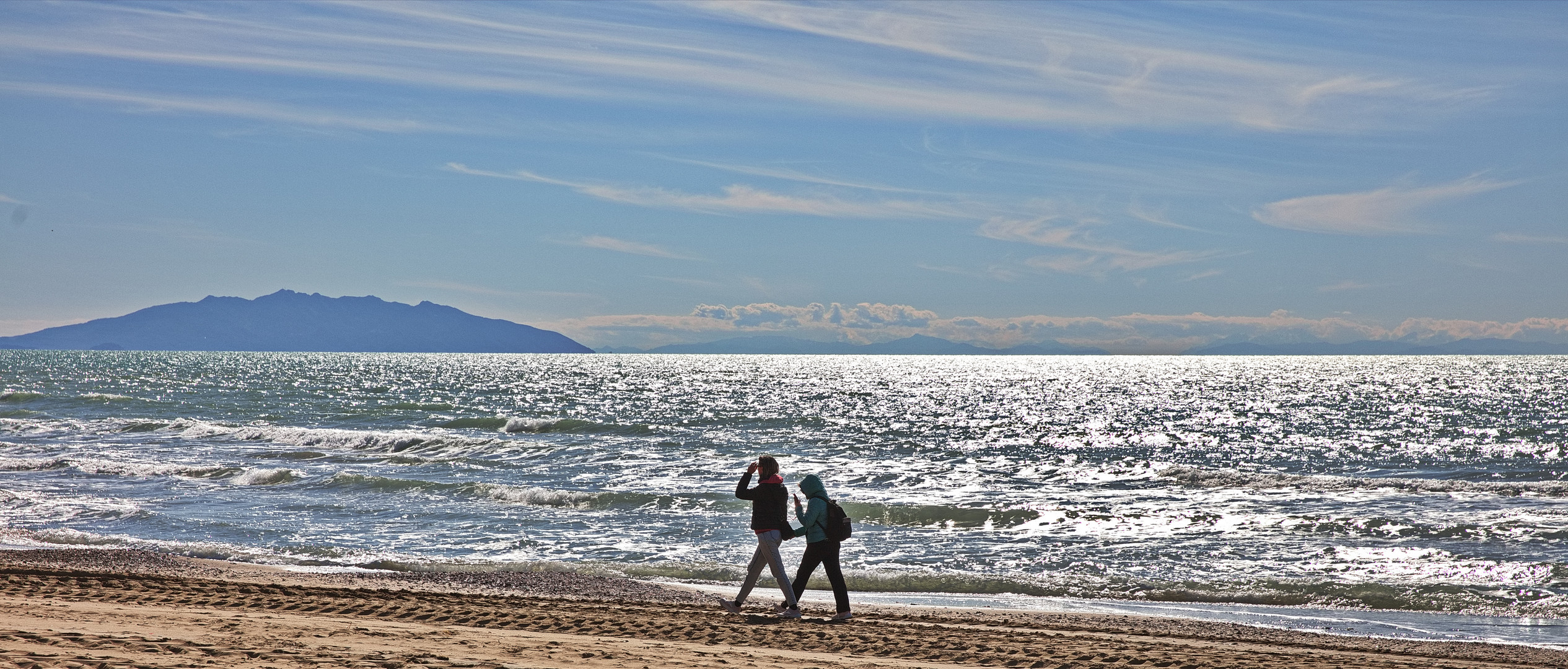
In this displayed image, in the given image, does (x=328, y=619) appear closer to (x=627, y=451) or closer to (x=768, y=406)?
(x=627, y=451)

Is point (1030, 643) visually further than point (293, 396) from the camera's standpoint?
No

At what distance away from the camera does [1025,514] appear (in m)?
20.8

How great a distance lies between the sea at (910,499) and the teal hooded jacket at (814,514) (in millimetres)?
2471

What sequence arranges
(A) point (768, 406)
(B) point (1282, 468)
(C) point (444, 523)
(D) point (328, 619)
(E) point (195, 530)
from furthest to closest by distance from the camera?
(A) point (768, 406) < (B) point (1282, 468) < (C) point (444, 523) < (E) point (195, 530) < (D) point (328, 619)

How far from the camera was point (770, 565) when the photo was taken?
453 inches

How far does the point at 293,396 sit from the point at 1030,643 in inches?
2843

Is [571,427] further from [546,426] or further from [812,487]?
[812,487]

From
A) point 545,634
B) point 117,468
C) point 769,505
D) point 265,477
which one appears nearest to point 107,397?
point 117,468

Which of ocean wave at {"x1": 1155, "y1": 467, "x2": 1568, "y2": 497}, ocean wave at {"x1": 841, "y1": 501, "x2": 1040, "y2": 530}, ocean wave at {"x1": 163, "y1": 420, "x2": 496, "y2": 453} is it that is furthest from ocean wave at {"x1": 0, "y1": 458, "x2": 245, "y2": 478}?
ocean wave at {"x1": 1155, "y1": 467, "x2": 1568, "y2": 497}

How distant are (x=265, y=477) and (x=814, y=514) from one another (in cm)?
1968

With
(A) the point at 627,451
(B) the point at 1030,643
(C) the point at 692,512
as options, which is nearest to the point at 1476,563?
(B) the point at 1030,643

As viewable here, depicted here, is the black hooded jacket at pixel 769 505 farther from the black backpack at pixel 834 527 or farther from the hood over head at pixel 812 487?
the black backpack at pixel 834 527

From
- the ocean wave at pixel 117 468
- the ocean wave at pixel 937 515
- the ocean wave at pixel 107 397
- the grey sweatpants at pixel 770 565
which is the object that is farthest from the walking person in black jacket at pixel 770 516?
the ocean wave at pixel 107 397

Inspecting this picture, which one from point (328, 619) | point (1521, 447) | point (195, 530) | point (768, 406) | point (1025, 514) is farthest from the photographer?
point (768, 406)
